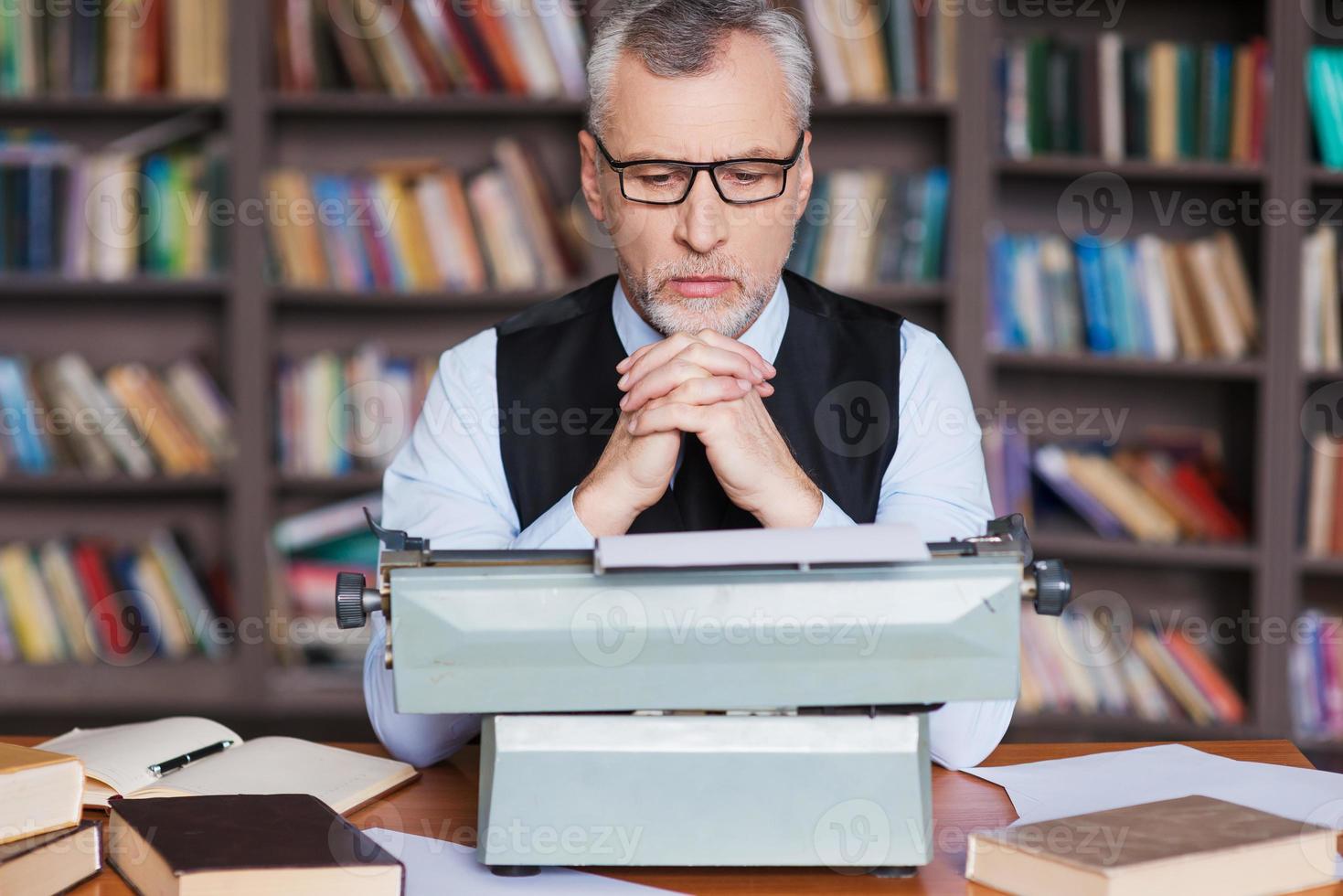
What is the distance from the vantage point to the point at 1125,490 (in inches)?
119

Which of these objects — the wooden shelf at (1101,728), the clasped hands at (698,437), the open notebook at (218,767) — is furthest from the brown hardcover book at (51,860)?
the wooden shelf at (1101,728)

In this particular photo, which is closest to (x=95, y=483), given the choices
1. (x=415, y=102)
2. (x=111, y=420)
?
(x=111, y=420)

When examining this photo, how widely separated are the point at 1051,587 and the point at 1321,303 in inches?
90.1

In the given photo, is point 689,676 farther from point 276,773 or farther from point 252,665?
point 252,665

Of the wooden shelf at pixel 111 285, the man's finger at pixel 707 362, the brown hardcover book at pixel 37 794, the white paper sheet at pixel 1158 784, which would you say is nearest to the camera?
the brown hardcover book at pixel 37 794

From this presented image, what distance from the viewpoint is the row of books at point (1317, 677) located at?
2932 millimetres

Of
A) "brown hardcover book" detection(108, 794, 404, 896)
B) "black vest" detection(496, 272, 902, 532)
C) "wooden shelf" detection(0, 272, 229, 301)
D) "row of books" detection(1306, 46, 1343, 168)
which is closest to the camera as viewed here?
"brown hardcover book" detection(108, 794, 404, 896)

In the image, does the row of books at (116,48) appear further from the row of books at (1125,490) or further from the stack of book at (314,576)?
the row of books at (1125,490)

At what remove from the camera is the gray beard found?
147 cm

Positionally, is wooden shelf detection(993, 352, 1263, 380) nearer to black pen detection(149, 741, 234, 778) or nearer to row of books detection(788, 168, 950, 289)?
row of books detection(788, 168, 950, 289)

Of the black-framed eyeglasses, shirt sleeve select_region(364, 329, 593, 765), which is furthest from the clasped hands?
the black-framed eyeglasses

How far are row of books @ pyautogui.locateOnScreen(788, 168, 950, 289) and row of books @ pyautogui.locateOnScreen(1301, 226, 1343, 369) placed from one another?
0.77 meters

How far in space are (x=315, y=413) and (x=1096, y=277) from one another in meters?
1.79

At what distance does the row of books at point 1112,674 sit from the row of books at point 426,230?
1.36 m
